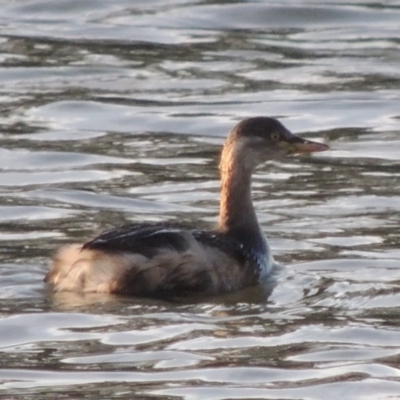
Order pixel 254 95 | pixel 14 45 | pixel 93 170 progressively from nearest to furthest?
pixel 93 170
pixel 254 95
pixel 14 45

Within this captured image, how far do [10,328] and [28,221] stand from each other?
251cm

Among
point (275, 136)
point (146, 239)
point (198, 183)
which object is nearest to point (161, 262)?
point (146, 239)

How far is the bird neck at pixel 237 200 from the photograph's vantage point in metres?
9.75

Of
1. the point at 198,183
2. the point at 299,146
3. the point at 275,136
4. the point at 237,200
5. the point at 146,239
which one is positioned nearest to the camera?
the point at 146,239

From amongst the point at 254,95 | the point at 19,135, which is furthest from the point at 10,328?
the point at 254,95

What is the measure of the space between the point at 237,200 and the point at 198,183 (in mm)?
1938

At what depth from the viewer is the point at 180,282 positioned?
8984 millimetres

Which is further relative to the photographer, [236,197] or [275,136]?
[275,136]

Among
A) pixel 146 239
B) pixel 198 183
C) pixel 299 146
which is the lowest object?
pixel 198 183

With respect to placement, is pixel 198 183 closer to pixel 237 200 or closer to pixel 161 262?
pixel 237 200

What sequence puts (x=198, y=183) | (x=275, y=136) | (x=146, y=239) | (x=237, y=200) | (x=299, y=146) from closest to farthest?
1. (x=146, y=239)
2. (x=237, y=200)
3. (x=275, y=136)
4. (x=299, y=146)
5. (x=198, y=183)

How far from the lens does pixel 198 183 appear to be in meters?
11.8

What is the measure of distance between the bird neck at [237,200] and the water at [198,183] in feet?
1.14

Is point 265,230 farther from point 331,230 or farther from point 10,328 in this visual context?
point 10,328
